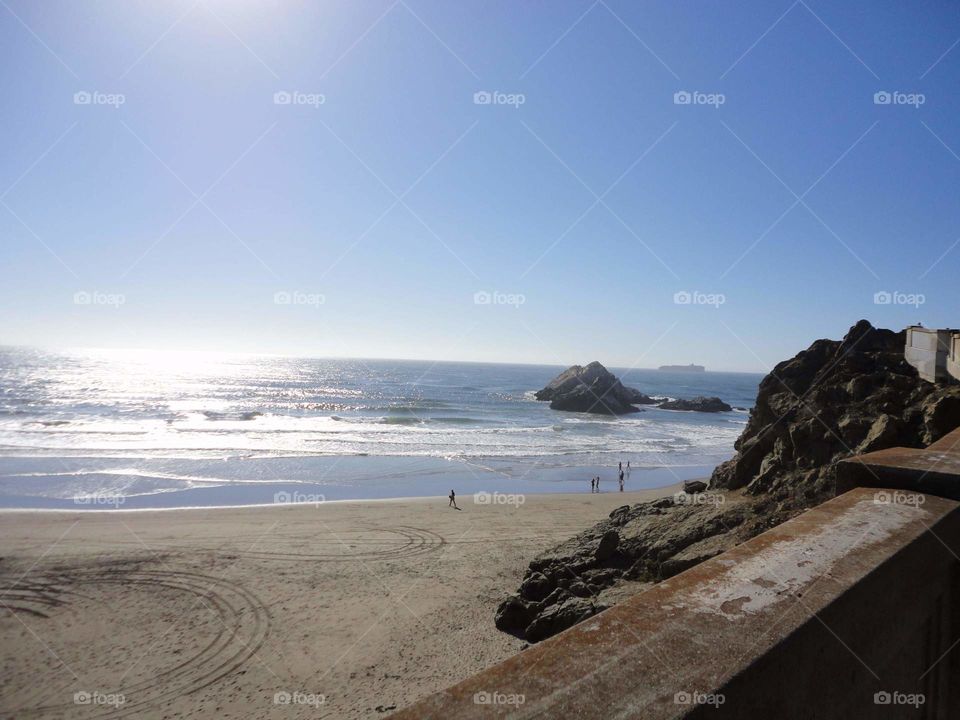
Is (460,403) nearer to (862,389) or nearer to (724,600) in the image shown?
(862,389)

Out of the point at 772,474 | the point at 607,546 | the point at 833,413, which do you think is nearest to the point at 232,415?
the point at 607,546

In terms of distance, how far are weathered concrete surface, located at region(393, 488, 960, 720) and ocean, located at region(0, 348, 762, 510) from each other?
2077cm

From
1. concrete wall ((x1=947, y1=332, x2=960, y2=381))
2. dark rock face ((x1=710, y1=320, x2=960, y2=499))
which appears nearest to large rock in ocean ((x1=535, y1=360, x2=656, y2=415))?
dark rock face ((x1=710, y1=320, x2=960, y2=499))

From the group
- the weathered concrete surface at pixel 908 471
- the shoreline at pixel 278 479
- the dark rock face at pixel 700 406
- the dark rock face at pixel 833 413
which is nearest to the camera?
the weathered concrete surface at pixel 908 471

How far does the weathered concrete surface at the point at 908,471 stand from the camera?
2238mm

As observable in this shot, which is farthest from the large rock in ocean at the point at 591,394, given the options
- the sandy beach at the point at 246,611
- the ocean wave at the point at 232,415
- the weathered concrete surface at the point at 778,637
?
the weathered concrete surface at the point at 778,637

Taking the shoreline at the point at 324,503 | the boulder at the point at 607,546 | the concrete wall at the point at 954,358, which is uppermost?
the concrete wall at the point at 954,358

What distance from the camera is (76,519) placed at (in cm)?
1708

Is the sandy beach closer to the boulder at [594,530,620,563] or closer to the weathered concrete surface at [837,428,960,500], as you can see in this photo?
the boulder at [594,530,620,563]

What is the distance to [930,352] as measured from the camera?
7.74 m

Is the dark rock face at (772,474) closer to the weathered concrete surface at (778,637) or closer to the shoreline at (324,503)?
the weathered concrete surface at (778,637)

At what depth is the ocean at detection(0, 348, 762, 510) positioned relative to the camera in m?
22.4

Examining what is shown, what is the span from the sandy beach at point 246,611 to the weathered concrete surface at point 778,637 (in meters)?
7.45

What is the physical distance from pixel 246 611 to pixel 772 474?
9.62 meters
